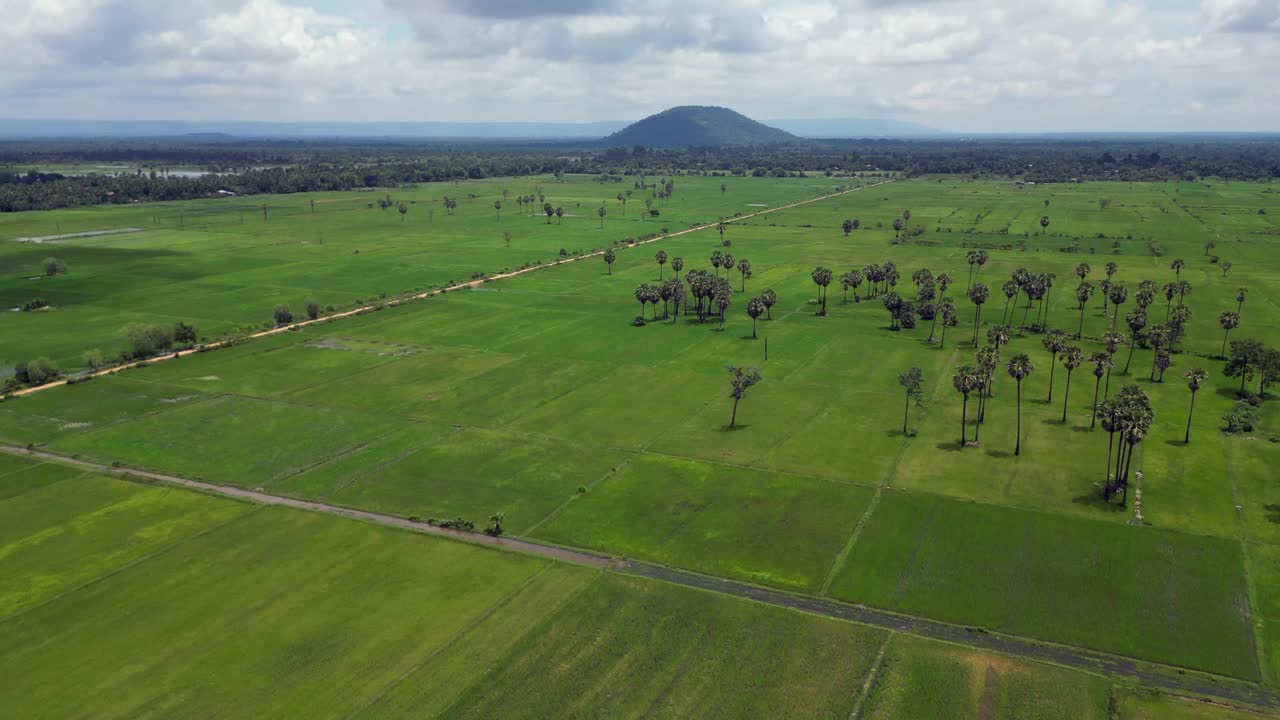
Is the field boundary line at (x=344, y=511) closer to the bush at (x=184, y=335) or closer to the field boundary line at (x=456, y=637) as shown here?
the field boundary line at (x=456, y=637)

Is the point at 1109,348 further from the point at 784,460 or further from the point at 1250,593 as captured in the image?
the point at 784,460

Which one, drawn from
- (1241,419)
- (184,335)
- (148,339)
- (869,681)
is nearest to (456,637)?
(869,681)

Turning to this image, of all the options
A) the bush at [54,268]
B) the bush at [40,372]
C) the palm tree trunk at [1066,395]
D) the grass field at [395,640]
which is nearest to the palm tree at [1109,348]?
the palm tree trunk at [1066,395]

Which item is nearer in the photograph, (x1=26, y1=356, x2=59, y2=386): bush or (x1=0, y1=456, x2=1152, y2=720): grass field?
(x1=0, y1=456, x2=1152, y2=720): grass field

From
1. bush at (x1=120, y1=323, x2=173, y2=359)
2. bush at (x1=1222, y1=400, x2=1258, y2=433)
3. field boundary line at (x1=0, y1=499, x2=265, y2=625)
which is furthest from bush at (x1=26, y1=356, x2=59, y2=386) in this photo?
bush at (x1=1222, y1=400, x2=1258, y2=433)

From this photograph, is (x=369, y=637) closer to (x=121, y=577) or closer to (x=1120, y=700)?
(x=121, y=577)

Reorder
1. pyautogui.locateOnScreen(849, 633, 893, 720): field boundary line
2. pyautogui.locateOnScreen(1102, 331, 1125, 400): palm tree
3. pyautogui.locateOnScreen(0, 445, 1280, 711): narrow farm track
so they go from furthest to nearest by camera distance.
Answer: pyautogui.locateOnScreen(1102, 331, 1125, 400): palm tree → pyautogui.locateOnScreen(0, 445, 1280, 711): narrow farm track → pyautogui.locateOnScreen(849, 633, 893, 720): field boundary line

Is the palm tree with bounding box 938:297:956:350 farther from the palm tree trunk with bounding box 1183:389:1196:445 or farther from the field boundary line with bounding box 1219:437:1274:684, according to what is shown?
the field boundary line with bounding box 1219:437:1274:684

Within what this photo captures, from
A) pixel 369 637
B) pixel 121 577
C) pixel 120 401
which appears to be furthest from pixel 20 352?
pixel 369 637
